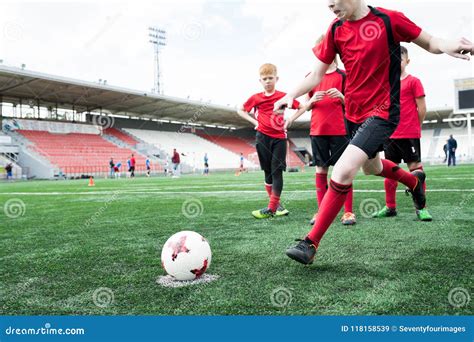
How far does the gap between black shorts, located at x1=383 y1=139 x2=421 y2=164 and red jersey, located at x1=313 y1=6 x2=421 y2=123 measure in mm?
2032

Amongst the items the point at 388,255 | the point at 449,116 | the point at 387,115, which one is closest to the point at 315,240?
the point at 388,255

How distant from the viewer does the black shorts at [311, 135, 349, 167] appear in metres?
4.77

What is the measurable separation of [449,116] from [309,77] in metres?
A: 55.2

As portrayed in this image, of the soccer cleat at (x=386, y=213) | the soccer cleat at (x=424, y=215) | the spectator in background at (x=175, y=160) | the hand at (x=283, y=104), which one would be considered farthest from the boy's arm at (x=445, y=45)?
the spectator in background at (x=175, y=160)

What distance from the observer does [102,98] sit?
35938 millimetres

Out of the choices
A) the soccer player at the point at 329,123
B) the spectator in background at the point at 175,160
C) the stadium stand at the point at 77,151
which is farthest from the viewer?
the stadium stand at the point at 77,151

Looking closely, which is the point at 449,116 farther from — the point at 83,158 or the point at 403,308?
the point at 403,308

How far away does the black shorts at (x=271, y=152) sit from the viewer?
5.50 meters

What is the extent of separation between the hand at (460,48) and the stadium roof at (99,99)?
28952 millimetres

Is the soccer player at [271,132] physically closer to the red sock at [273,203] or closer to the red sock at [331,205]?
the red sock at [273,203]

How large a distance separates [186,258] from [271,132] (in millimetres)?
3256

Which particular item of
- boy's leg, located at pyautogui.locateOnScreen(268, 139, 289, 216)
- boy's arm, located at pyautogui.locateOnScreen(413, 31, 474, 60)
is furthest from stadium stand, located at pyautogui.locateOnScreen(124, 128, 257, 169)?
boy's arm, located at pyautogui.locateOnScreen(413, 31, 474, 60)

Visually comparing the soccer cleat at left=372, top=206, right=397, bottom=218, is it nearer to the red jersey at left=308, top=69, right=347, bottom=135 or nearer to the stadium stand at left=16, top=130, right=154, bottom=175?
the red jersey at left=308, top=69, right=347, bottom=135

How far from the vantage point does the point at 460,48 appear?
2.68 metres
